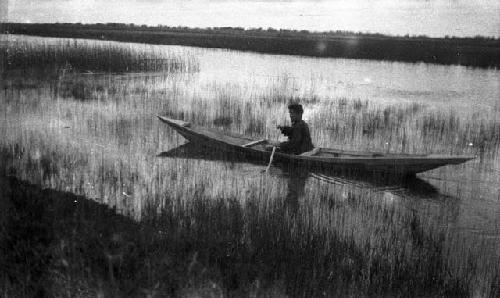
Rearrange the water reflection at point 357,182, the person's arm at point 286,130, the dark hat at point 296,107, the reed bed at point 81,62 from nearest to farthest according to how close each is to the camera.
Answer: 1. the water reflection at point 357,182
2. the dark hat at point 296,107
3. the person's arm at point 286,130
4. the reed bed at point 81,62

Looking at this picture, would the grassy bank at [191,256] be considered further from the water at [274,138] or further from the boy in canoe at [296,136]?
the boy in canoe at [296,136]

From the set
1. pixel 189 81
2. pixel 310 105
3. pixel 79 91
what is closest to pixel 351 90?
pixel 310 105

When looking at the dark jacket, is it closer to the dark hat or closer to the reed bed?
the dark hat

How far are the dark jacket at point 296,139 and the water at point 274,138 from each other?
383 mm

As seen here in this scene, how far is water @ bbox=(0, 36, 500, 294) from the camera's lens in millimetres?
4938

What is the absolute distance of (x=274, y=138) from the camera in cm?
853

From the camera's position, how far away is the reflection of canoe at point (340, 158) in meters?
5.60

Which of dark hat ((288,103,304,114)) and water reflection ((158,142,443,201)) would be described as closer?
water reflection ((158,142,443,201))

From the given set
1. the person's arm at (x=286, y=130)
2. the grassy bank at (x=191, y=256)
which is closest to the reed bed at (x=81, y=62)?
the person's arm at (x=286, y=130)

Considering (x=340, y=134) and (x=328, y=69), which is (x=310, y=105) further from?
(x=328, y=69)

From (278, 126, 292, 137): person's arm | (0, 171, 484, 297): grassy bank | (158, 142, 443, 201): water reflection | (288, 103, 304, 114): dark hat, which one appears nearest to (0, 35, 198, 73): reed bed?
(278, 126, 292, 137): person's arm

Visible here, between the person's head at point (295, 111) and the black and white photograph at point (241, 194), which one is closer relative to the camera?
the black and white photograph at point (241, 194)

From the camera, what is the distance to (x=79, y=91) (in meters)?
11.7

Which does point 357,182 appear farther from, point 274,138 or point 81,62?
point 81,62
